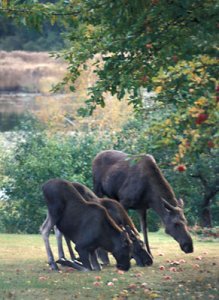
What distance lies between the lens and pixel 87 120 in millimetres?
43750

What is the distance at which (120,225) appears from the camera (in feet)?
42.0

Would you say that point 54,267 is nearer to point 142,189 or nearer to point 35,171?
point 142,189

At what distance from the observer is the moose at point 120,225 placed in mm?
12516

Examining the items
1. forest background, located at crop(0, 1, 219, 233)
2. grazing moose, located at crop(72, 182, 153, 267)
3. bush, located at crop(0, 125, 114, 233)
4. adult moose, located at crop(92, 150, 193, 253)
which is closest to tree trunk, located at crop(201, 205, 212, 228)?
forest background, located at crop(0, 1, 219, 233)

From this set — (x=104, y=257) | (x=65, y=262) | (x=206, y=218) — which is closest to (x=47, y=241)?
(x=65, y=262)

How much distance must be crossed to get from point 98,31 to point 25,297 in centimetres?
337

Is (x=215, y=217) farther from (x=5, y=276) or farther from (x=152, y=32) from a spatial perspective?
Result: (x=152, y=32)

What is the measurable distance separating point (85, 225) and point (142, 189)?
180 cm

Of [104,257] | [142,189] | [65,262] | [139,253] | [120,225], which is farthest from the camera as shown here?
[142,189]

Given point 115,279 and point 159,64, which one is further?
point 115,279

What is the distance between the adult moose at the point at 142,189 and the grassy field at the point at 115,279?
0.52m

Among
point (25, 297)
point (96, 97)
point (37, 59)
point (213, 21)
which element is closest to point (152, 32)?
point (213, 21)

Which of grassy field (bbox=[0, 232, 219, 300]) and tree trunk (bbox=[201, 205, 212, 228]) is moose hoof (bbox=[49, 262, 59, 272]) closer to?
grassy field (bbox=[0, 232, 219, 300])

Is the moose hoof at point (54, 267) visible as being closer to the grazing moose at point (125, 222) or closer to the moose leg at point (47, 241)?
the moose leg at point (47, 241)
